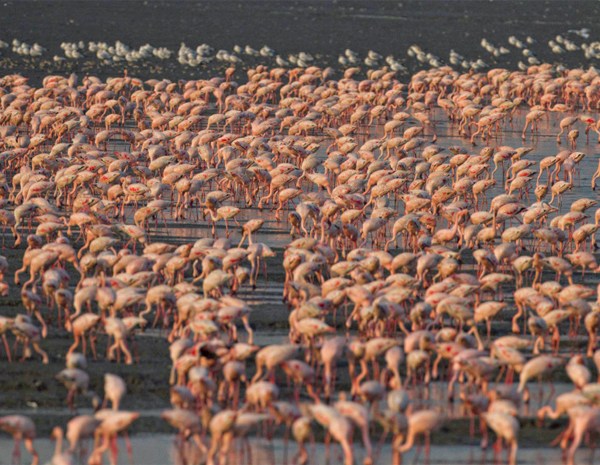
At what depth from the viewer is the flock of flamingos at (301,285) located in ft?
34.2

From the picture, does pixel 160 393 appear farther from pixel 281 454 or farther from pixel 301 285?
pixel 301 285

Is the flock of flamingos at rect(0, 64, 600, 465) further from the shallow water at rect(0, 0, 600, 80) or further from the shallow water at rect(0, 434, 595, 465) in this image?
the shallow water at rect(0, 0, 600, 80)

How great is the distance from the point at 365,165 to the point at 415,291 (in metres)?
6.88

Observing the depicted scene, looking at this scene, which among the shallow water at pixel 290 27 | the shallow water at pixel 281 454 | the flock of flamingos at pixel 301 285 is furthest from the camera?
the shallow water at pixel 290 27

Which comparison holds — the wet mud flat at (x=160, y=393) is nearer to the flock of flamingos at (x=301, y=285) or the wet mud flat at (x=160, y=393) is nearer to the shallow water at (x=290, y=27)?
the flock of flamingos at (x=301, y=285)

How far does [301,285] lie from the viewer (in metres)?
13.7

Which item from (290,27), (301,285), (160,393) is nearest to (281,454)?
(160,393)

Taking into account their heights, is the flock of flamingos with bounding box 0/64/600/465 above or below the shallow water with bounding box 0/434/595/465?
above

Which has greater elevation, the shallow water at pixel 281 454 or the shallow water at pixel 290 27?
the shallow water at pixel 290 27

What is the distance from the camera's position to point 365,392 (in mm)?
10578

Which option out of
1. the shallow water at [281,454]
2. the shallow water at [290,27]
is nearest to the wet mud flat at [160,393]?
the shallow water at [281,454]

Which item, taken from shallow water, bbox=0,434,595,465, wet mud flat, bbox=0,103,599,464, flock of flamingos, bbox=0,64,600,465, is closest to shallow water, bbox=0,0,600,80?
flock of flamingos, bbox=0,64,600,465

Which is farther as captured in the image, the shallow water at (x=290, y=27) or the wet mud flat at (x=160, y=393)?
the shallow water at (x=290, y=27)

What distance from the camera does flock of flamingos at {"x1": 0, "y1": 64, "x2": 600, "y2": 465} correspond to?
10430mm
